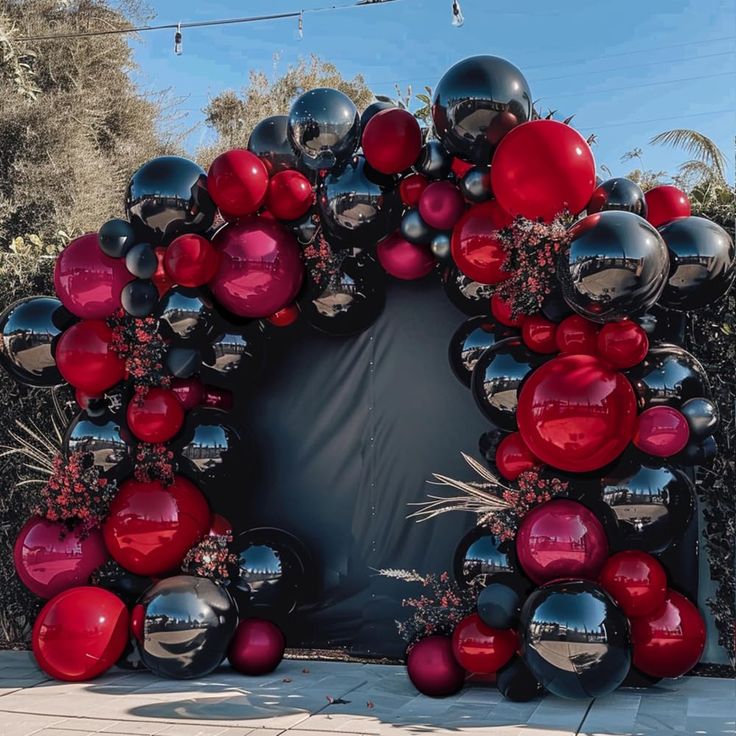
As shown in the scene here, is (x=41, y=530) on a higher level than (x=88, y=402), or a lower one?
lower

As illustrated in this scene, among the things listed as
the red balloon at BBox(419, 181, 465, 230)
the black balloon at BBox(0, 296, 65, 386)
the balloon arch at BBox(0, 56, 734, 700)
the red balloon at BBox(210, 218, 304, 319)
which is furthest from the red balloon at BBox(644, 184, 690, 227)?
the black balloon at BBox(0, 296, 65, 386)

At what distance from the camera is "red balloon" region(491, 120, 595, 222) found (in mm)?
4539

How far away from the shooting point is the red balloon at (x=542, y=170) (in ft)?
14.9

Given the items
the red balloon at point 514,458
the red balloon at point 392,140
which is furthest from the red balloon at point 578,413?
the red balloon at point 392,140

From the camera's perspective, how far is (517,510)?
15.7ft

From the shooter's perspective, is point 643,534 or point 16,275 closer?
point 643,534

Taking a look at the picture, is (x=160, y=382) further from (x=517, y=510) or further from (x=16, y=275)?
(x=517, y=510)

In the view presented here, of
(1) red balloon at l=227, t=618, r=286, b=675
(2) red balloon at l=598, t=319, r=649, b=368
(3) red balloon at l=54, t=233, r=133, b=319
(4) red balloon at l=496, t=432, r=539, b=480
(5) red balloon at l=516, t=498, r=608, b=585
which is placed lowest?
(1) red balloon at l=227, t=618, r=286, b=675

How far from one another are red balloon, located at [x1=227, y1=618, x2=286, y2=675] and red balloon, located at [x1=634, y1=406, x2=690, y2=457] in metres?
2.31

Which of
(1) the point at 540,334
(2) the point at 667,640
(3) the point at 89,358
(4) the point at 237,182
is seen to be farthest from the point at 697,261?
(3) the point at 89,358

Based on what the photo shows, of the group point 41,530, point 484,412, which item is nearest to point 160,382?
point 41,530

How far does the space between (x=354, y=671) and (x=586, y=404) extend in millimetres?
2192

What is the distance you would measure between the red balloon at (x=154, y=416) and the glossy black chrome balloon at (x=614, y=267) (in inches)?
94.6

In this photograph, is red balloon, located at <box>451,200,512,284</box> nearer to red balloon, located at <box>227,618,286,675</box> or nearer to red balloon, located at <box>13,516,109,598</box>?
red balloon, located at <box>227,618,286,675</box>
